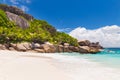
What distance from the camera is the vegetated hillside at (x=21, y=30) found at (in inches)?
1890

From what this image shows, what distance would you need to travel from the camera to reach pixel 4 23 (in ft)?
195

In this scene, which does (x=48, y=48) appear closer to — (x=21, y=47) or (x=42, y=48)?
(x=42, y=48)

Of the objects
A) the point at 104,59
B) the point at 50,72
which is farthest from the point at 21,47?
the point at 50,72

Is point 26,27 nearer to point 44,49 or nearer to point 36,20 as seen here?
point 36,20

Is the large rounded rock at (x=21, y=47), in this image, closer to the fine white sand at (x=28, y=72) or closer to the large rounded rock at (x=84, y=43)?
the large rounded rock at (x=84, y=43)

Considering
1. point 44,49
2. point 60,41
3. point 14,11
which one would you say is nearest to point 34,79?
point 44,49

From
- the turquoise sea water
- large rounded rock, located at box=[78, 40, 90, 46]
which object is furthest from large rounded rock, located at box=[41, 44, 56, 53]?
large rounded rock, located at box=[78, 40, 90, 46]

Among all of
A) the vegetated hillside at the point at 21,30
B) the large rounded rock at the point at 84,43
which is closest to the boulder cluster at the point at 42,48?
the vegetated hillside at the point at 21,30

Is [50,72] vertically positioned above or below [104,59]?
below

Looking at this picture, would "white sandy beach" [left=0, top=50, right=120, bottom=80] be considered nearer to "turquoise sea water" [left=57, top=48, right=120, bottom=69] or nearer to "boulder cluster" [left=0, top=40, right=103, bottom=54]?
"turquoise sea water" [left=57, top=48, right=120, bottom=69]

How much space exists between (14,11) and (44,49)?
30.3 metres

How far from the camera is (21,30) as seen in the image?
193 ft

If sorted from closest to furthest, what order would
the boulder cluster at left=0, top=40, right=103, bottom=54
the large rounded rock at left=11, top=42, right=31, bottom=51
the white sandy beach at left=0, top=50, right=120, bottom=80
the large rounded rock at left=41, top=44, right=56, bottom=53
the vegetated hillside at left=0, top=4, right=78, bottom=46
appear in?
the white sandy beach at left=0, top=50, right=120, bottom=80 < the large rounded rock at left=11, top=42, right=31, bottom=51 < the boulder cluster at left=0, top=40, right=103, bottom=54 < the large rounded rock at left=41, top=44, right=56, bottom=53 < the vegetated hillside at left=0, top=4, right=78, bottom=46

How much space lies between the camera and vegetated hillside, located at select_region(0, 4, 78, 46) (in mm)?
48000
